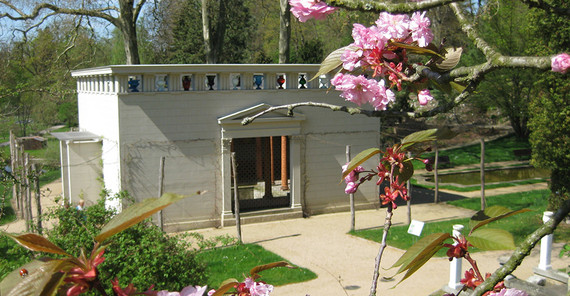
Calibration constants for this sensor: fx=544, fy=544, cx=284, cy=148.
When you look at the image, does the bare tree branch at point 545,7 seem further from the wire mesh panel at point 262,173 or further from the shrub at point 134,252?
the wire mesh panel at point 262,173

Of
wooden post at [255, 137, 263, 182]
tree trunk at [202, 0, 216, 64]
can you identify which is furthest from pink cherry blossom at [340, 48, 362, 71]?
tree trunk at [202, 0, 216, 64]

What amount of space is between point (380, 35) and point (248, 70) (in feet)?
39.9

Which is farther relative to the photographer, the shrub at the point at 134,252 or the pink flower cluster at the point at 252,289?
the shrub at the point at 134,252

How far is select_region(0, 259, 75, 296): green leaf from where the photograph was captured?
83cm

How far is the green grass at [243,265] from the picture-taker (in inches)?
376

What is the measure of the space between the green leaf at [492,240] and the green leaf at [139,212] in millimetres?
934

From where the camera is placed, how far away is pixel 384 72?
5.53 ft

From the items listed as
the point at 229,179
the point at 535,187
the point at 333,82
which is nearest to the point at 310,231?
the point at 229,179

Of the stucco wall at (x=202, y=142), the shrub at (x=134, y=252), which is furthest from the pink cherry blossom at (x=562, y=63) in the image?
the stucco wall at (x=202, y=142)

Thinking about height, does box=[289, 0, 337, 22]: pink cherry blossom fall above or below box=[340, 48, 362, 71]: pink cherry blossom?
above

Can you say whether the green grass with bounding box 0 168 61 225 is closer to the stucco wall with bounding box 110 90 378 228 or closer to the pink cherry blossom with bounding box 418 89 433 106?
the stucco wall with bounding box 110 90 378 228

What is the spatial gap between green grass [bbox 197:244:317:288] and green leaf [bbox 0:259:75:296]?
8.09 m

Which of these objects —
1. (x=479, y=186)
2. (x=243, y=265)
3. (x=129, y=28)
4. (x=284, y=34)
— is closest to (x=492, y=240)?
(x=243, y=265)

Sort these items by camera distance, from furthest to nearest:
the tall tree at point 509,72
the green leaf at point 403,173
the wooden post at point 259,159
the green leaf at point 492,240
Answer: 1. the tall tree at point 509,72
2. the wooden post at point 259,159
3. the green leaf at point 403,173
4. the green leaf at point 492,240
